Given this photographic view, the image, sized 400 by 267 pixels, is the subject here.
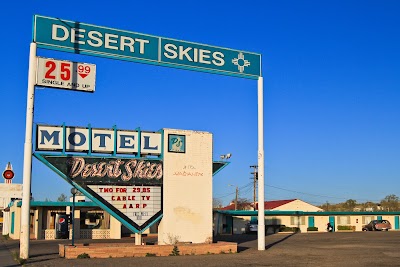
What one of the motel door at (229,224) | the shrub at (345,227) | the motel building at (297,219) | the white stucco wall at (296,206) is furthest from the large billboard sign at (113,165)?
the white stucco wall at (296,206)

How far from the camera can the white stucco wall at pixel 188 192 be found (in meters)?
24.6

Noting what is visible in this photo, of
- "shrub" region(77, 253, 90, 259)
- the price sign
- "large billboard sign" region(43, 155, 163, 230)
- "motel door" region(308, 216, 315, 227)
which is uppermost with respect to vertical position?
the price sign

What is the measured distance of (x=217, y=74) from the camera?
25.3m

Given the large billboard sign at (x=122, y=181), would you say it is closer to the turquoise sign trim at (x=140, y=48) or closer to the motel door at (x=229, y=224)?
the turquoise sign trim at (x=140, y=48)

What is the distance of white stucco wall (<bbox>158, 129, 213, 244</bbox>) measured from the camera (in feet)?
80.8

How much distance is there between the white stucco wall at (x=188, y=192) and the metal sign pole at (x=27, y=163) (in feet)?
20.6

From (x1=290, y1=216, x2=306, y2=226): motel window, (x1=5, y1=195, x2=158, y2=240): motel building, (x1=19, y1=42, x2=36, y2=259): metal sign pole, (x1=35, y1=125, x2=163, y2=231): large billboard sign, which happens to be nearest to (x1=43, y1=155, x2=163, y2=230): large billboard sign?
(x1=35, y1=125, x2=163, y2=231): large billboard sign

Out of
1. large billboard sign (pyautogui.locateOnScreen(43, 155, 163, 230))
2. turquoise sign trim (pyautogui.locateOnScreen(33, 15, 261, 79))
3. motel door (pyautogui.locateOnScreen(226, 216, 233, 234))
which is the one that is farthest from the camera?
motel door (pyautogui.locateOnScreen(226, 216, 233, 234))

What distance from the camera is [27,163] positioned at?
2084cm

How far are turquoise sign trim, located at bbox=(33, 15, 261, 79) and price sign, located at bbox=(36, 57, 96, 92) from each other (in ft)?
1.93

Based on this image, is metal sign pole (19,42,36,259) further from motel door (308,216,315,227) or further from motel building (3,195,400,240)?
motel door (308,216,315,227)

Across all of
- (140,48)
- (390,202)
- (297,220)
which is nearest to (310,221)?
(297,220)

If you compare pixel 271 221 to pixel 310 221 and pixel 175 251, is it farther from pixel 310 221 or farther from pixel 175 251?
pixel 175 251

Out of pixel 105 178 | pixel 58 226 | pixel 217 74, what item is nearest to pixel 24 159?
pixel 105 178
